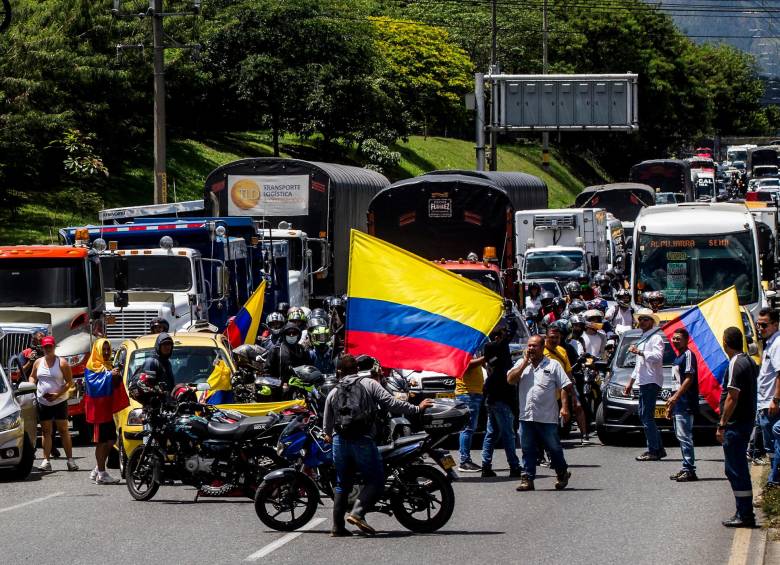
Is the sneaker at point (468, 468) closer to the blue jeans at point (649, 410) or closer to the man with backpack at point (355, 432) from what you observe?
the blue jeans at point (649, 410)

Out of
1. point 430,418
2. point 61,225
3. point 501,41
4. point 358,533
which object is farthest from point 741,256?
point 501,41

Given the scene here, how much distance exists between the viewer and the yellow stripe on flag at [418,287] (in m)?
14.2

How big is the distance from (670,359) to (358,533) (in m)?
8.40

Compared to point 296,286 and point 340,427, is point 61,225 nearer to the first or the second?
point 296,286

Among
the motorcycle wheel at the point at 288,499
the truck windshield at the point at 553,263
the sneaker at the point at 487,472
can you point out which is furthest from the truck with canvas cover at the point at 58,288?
the truck windshield at the point at 553,263

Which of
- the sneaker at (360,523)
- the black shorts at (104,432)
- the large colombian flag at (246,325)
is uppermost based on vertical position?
the large colombian flag at (246,325)

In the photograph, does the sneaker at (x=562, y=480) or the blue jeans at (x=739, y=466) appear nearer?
the blue jeans at (x=739, y=466)

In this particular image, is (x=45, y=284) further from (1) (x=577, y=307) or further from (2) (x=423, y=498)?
(2) (x=423, y=498)

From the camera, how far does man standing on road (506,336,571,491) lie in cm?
1495

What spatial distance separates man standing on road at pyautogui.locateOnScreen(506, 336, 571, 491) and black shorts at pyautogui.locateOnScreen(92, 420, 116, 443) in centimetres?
455

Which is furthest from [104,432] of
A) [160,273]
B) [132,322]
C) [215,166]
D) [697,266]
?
[215,166]

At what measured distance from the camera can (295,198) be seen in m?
32.5

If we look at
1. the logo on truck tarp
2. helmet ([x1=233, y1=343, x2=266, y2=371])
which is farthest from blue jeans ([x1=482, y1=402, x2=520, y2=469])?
the logo on truck tarp

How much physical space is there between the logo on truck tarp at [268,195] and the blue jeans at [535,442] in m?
18.0
